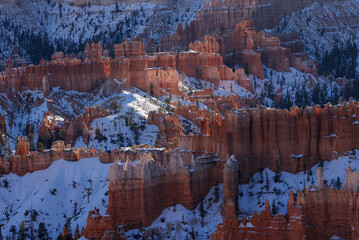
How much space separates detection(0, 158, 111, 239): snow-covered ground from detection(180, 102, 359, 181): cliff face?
13613 millimetres

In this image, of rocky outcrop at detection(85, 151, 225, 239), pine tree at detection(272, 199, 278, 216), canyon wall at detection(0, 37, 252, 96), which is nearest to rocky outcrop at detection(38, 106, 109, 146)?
canyon wall at detection(0, 37, 252, 96)

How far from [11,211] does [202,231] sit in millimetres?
22169

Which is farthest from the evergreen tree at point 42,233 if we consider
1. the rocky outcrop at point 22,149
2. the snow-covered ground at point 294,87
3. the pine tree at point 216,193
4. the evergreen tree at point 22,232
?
the snow-covered ground at point 294,87

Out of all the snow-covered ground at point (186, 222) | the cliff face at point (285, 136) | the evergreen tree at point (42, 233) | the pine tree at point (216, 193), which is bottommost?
the evergreen tree at point (42, 233)

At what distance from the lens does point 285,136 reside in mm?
97812

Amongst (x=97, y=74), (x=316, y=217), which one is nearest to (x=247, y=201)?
(x=316, y=217)

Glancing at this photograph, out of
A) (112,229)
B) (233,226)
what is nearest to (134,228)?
(112,229)

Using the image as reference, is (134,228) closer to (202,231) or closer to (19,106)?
(202,231)

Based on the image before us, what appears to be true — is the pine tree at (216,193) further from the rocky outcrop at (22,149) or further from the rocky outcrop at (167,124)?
the rocky outcrop at (22,149)

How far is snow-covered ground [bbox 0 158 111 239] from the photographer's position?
334ft

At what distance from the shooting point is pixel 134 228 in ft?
309

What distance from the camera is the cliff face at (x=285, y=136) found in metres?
96.4

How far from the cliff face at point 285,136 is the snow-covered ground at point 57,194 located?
536 inches

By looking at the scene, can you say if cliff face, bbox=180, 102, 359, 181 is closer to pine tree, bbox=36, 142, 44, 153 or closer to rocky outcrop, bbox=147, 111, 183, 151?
rocky outcrop, bbox=147, 111, 183, 151
